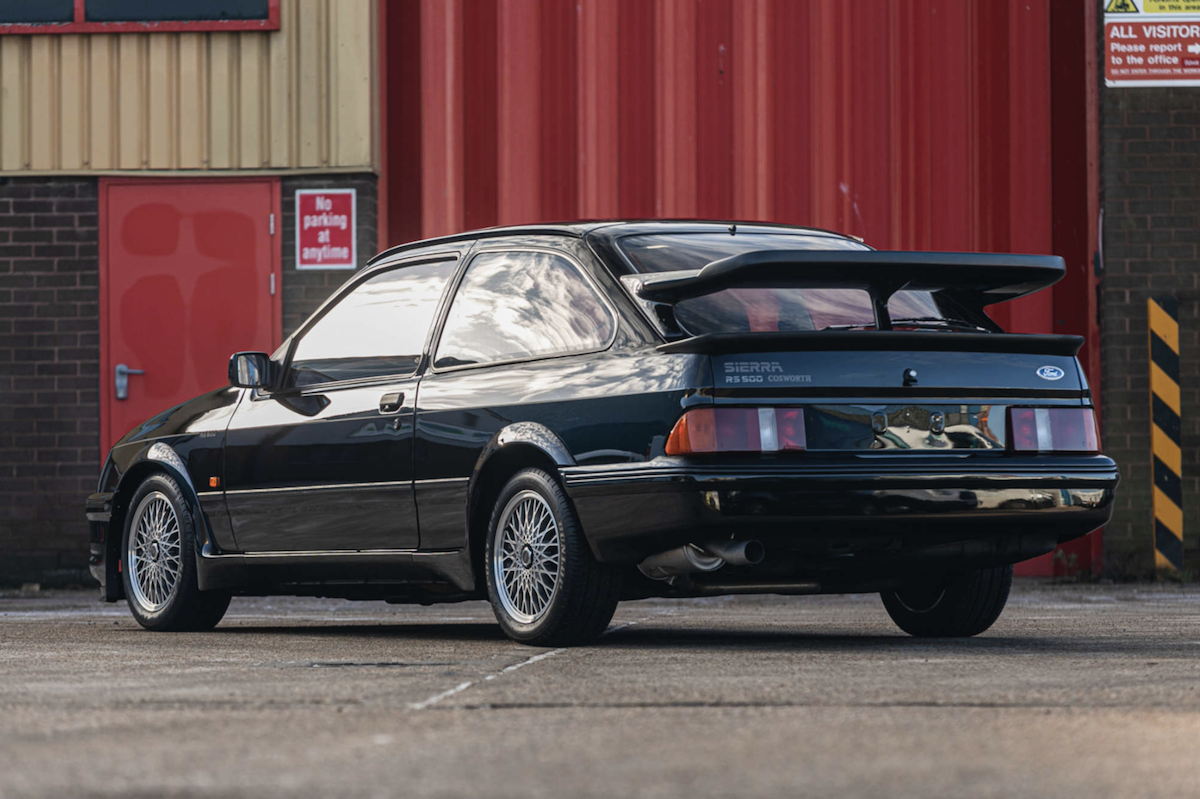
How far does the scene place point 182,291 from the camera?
41.8 feet

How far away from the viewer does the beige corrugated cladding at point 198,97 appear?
41.9 feet

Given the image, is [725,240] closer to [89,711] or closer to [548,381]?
[548,381]

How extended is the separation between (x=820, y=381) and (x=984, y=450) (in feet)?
2.20

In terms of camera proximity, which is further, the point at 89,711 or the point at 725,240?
the point at 725,240

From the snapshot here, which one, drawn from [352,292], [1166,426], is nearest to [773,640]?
[352,292]

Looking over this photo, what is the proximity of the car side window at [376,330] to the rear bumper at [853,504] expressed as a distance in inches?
51.1

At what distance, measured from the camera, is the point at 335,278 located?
12625 millimetres

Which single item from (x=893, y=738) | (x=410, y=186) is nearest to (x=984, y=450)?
(x=893, y=738)

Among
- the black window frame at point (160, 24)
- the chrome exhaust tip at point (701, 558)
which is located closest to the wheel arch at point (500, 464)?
the chrome exhaust tip at point (701, 558)

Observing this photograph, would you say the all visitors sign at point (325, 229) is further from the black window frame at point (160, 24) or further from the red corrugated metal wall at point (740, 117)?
the black window frame at point (160, 24)

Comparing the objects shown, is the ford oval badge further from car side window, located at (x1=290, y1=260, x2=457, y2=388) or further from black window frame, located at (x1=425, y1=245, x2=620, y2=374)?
car side window, located at (x1=290, y1=260, x2=457, y2=388)

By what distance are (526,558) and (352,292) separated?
1.79 metres

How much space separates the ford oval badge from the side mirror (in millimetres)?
3238

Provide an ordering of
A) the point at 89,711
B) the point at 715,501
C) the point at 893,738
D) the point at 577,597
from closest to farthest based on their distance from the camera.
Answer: the point at 893,738, the point at 89,711, the point at 715,501, the point at 577,597
